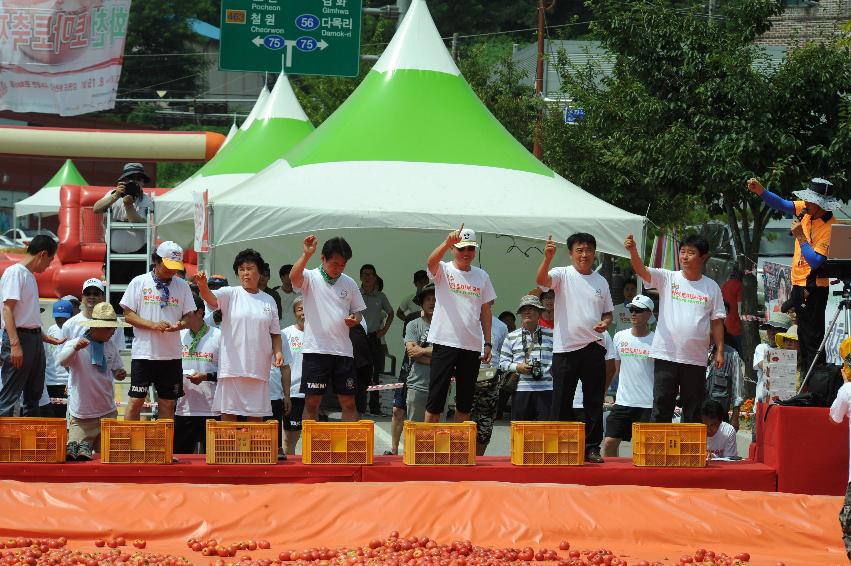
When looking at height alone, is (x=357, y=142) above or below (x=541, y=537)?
above

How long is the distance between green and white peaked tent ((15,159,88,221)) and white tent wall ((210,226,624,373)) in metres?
17.8

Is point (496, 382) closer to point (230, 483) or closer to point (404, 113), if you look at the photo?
point (230, 483)

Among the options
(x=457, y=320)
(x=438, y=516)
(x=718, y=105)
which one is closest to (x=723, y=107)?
(x=718, y=105)

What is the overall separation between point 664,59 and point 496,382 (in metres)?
7.36

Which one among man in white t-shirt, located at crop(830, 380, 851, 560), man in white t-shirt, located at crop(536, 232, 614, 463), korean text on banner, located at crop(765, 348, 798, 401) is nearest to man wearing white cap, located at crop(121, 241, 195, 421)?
man in white t-shirt, located at crop(536, 232, 614, 463)

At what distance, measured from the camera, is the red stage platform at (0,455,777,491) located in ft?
28.0

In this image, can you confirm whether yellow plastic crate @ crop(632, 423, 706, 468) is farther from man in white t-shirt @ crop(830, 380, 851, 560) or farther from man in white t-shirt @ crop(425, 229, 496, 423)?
man in white t-shirt @ crop(830, 380, 851, 560)

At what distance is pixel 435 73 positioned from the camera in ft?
47.3

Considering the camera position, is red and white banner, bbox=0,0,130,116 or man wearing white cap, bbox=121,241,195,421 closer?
man wearing white cap, bbox=121,241,195,421

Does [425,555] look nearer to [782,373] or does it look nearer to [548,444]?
[548,444]

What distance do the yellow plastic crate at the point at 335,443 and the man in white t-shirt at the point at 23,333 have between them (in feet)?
6.82

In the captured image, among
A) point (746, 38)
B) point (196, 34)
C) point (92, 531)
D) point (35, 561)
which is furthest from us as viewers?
point (196, 34)

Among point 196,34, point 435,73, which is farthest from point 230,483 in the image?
point 196,34

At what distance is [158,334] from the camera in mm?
9008
